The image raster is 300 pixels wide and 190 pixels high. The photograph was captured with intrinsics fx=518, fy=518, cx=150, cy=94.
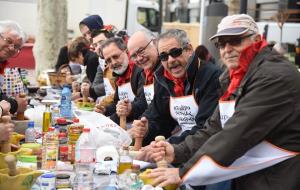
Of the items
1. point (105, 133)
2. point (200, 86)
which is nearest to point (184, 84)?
point (200, 86)

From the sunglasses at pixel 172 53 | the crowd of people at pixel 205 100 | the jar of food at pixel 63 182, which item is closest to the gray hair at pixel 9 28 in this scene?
the crowd of people at pixel 205 100

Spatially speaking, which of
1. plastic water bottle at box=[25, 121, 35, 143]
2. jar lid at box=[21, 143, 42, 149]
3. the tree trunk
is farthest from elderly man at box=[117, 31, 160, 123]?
the tree trunk

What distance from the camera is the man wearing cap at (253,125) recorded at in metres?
2.60

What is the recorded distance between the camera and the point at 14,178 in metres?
2.66

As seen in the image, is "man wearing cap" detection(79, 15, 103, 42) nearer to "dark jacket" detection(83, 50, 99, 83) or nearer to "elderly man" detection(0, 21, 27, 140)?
"dark jacket" detection(83, 50, 99, 83)

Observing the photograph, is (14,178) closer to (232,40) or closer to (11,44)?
(232,40)

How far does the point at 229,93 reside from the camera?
3.02 meters

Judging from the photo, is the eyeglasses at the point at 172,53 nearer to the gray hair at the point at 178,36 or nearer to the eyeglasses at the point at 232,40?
the gray hair at the point at 178,36

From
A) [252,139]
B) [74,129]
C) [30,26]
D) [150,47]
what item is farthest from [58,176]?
[30,26]

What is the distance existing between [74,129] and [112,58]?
5.07 feet

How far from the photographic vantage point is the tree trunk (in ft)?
41.7

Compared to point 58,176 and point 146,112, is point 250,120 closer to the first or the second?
point 58,176

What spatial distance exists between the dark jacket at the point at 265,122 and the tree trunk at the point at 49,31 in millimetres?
10507

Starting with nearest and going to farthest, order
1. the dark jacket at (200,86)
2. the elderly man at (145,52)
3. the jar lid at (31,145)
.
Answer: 1. the jar lid at (31,145)
2. the dark jacket at (200,86)
3. the elderly man at (145,52)
